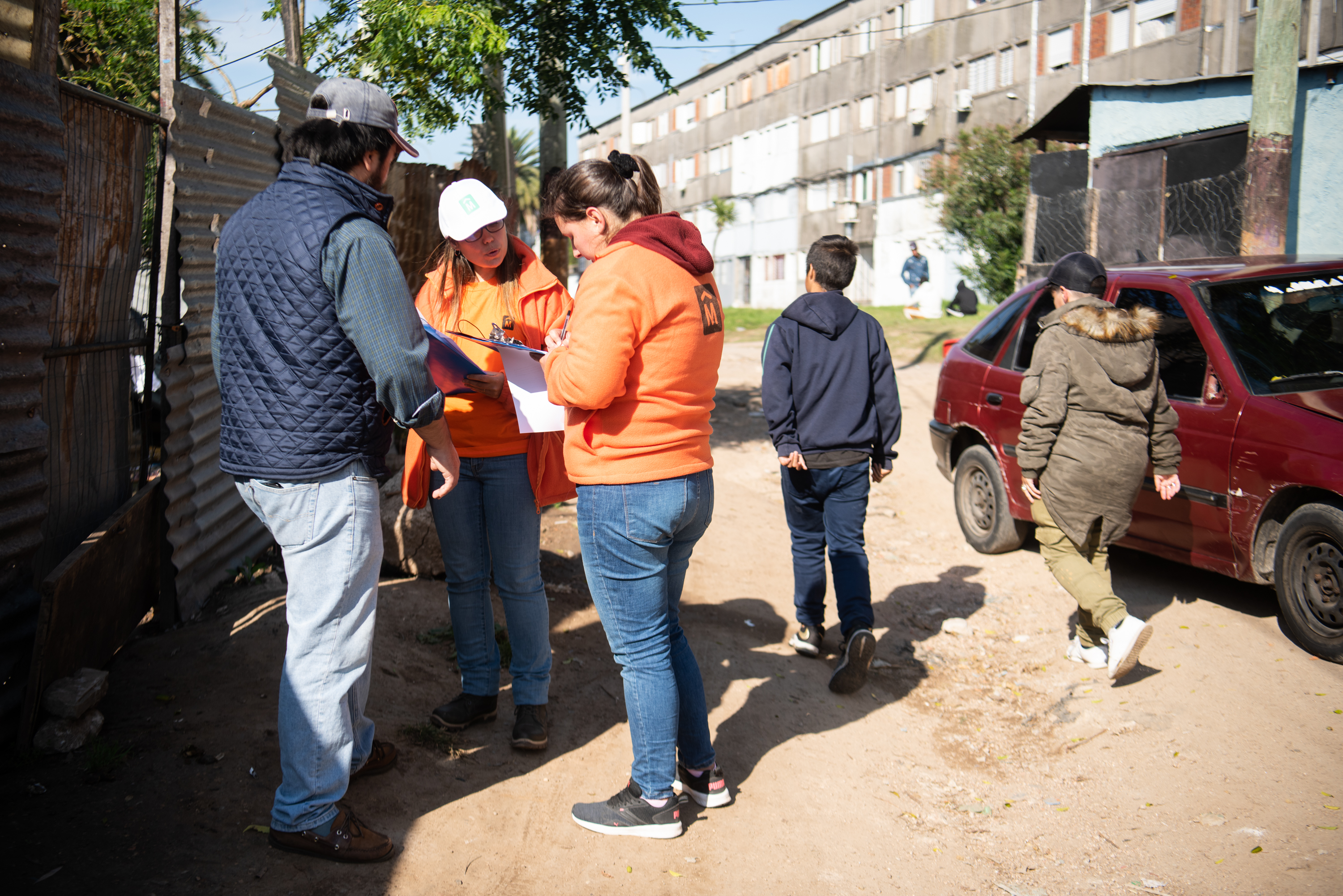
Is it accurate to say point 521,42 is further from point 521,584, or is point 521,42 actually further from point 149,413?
point 521,584

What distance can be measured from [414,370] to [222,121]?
2.96m

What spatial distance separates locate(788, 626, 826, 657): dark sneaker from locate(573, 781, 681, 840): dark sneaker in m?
1.89

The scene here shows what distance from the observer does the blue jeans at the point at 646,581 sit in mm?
2824

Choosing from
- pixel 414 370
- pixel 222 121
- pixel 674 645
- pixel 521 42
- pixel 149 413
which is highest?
pixel 521 42

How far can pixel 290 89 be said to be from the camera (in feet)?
18.2

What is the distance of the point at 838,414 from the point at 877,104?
35223 millimetres

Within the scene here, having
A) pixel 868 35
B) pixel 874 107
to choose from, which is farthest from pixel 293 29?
pixel 868 35

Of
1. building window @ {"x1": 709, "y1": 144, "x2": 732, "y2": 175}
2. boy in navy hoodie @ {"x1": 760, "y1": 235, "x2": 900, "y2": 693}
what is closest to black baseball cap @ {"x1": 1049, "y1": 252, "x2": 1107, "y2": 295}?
boy in navy hoodie @ {"x1": 760, "y1": 235, "x2": 900, "y2": 693}

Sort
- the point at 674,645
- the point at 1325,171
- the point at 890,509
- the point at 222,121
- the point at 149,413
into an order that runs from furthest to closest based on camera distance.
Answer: the point at 1325,171 < the point at 890,509 < the point at 222,121 < the point at 149,413 < the point at 674,645

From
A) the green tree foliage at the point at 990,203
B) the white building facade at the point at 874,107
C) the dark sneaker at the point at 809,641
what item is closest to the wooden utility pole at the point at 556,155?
the dark sneaker at the point at 809,641

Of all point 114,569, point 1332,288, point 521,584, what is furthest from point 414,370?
point 1332,288

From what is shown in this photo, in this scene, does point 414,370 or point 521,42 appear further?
point 521,42

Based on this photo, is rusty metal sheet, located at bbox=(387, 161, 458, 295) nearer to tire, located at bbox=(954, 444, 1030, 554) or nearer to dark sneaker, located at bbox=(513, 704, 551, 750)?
dark sneaker, located at bbox=(513, 704, 551, 750)

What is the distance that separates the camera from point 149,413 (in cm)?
430
